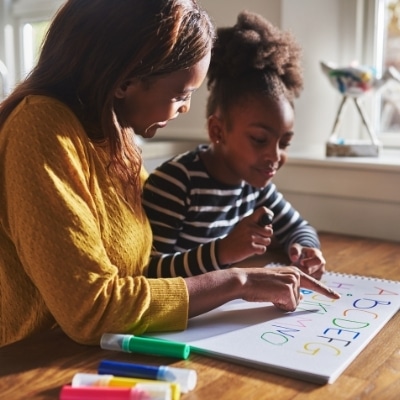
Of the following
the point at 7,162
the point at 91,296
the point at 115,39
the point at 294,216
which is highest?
the point at 115,39

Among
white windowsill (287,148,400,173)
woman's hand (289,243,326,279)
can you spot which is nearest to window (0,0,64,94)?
white windowsill (287,148,400,173)

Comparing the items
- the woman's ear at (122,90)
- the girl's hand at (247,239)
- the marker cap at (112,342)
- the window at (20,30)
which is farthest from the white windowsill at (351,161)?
the window at (20,30)

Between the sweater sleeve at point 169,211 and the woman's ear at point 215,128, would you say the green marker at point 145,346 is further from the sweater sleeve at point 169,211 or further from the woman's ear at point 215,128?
the woman's ear at point 215,128

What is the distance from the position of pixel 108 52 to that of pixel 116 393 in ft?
1.37

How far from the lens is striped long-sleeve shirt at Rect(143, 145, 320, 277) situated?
42.3 inches

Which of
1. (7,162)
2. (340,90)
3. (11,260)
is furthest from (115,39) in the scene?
(340,90)

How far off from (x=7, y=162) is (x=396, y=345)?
20.7 inches

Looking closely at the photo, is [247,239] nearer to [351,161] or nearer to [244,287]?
[244,287]

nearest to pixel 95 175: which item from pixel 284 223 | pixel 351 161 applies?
pixel 284 223

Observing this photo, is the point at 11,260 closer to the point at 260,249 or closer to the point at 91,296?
the point at 91,296

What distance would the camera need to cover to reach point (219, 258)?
3.51 feet

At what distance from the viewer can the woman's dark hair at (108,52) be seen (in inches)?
32.1

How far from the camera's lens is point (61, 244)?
0.75 metres

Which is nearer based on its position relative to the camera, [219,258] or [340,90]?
[219,258]
